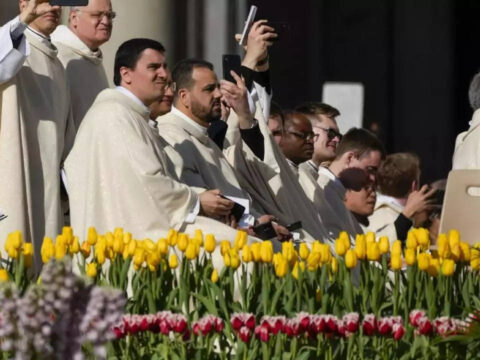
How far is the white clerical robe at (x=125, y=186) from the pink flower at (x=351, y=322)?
2.17 m

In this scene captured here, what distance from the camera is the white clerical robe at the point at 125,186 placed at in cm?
943

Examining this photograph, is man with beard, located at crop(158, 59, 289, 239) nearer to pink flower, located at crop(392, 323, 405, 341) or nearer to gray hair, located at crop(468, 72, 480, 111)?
gray hair, located at crop(468, 72, 480, 111)

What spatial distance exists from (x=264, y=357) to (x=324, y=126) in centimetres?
590

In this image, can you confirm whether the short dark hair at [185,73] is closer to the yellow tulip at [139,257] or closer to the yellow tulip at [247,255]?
the yellow tulip at [139,257]

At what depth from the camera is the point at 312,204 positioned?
1190 centimetres

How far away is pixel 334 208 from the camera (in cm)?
1261

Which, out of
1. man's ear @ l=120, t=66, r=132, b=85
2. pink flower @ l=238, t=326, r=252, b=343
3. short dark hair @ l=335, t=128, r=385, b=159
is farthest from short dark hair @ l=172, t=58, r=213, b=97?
pink flower @ l=238, t=326, r=252, b=343

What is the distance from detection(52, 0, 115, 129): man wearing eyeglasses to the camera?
10883mm

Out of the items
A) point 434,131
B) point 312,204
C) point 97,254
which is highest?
point 97,254

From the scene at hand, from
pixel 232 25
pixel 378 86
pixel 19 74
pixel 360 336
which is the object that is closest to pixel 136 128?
pixel 19 74

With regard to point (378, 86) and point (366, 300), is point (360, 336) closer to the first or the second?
point (366, 300)

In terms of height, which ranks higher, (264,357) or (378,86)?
(264,357)

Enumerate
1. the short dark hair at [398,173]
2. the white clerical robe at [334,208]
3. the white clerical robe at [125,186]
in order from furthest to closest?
1. the short dark hair at [398,173]
2. the white clerical robe at [334,208]
3. the white clerical robe at [125,186]

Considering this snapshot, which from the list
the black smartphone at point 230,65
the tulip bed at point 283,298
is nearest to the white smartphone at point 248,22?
the black smartphone at point 230,65
